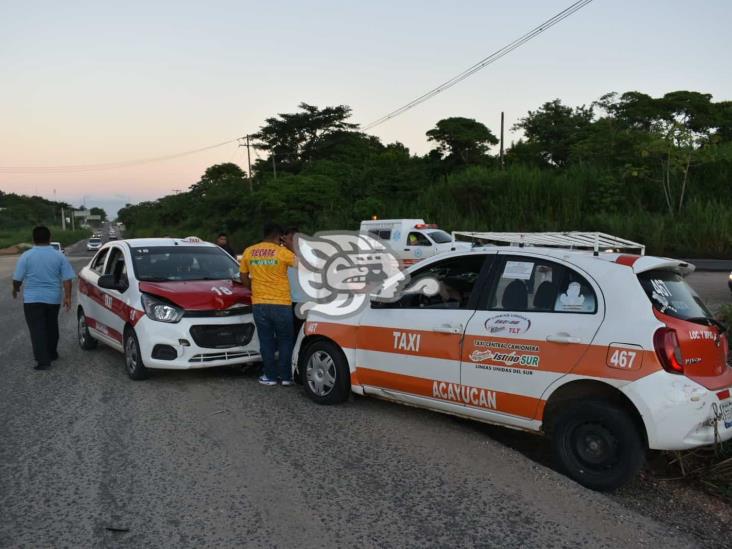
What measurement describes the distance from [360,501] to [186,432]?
2.04 meters

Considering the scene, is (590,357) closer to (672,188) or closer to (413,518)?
(413,518)

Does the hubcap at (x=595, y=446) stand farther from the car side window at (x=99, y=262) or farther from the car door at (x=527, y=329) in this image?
the car side window at (x=99, y=262)

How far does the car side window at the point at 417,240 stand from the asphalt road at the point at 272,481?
49.8 ft

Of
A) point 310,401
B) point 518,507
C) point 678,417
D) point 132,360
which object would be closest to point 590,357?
point 678,417

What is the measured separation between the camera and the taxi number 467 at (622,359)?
13.5 feet

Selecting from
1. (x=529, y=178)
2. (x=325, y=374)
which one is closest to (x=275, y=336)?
(x=325, y=374)

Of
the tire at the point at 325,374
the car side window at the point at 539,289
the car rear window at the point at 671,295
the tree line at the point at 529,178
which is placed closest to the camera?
the car rear window at the point at 671,295

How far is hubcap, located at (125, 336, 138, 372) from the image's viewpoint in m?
7.24

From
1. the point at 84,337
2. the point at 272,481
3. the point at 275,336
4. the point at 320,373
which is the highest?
the point at 275,336

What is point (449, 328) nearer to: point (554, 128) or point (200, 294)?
point (200, 294)

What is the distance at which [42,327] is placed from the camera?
7949mm

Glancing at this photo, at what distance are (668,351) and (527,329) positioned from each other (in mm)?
967

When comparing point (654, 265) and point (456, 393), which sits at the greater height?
point (654, 265)

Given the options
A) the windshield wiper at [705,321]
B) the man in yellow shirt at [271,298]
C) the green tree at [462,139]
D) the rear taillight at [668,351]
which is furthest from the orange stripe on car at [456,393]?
the green tree at [462,139]
